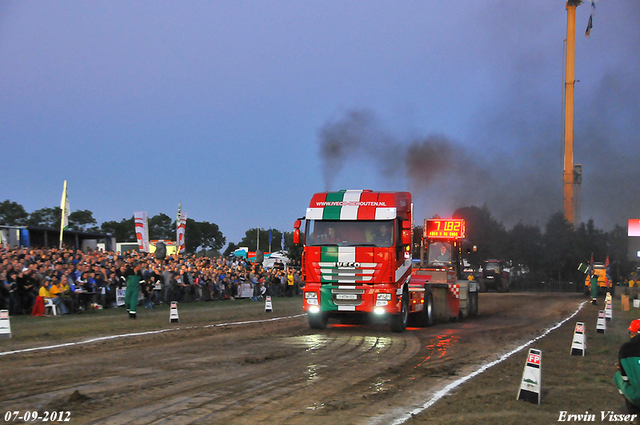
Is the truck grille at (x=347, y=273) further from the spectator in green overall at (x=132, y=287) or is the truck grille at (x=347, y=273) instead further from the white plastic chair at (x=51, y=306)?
the white plastic chair at (x=51, y=306)

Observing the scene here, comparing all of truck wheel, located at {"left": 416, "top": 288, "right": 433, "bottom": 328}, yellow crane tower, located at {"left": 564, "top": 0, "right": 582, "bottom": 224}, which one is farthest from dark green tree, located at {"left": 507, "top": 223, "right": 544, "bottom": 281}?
truck wheel, located at {"left": 416, "top": 288, "right": 433, "bottom": 328}

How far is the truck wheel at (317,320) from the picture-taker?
16.8 metres

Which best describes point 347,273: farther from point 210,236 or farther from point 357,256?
point 210,236

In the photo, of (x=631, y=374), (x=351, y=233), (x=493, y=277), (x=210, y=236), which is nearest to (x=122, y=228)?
(x=210, y=236)

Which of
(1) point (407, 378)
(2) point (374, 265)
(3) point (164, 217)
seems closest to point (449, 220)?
(2) point (374, 265)

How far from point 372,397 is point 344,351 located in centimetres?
458

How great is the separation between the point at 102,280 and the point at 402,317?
13.7 metres

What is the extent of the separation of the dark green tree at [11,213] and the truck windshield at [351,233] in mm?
54139

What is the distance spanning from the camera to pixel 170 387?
8477mm

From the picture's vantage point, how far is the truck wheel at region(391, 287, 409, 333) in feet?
53.6

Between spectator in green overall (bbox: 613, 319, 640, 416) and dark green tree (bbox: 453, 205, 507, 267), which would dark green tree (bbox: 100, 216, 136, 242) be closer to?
dark green tree (bbox: 453, 205, 507, 267)

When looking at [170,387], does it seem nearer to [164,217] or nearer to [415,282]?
[415,282]

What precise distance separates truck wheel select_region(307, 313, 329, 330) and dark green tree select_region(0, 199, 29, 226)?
175 ft

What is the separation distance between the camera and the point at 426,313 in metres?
18.9
